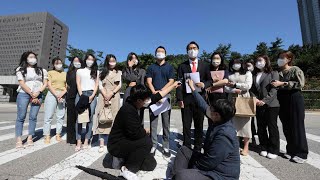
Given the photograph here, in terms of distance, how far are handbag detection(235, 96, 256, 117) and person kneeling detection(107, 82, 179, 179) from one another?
2172 mm

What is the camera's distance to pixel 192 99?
15.1 ft

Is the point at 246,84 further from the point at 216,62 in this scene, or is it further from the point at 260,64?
the point at 216,62

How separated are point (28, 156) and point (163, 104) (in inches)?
107

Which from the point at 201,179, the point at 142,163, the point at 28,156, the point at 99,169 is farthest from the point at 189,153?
the point at 28,156

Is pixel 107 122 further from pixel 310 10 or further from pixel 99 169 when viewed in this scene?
pixel 310 10

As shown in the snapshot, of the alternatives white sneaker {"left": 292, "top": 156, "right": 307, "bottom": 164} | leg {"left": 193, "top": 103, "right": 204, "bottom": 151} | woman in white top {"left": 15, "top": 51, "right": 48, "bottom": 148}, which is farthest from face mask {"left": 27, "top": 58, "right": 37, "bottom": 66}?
white sneaker {"left": 292, "top": 156, "right": 307, "bottom": 164}

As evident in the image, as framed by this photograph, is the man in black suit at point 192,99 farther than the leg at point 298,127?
Yes

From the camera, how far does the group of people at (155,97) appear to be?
363cm

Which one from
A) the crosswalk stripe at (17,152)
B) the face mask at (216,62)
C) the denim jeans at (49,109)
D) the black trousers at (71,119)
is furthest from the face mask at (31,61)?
the face mask at (216,62)

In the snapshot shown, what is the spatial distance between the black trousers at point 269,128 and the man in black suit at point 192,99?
4.45ft

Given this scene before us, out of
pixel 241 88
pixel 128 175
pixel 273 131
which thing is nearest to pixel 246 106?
pixel 241 88

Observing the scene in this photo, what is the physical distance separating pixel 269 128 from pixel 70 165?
3.85 metres

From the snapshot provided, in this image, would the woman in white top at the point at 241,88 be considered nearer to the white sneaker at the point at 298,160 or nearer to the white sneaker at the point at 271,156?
the white sneaker at the point at 271,156

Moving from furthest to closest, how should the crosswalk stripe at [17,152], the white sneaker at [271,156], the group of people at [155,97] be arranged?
the white sneaker at [271,156] < the crosswalk stripe at [17,152] < the group of people at [155,97]
